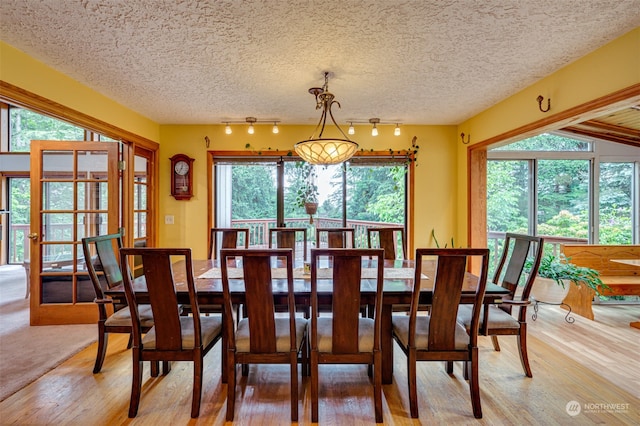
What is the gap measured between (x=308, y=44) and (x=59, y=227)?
321 centimetres

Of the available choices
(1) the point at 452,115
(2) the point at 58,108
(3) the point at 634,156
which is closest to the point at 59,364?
(2) the point at 58,108

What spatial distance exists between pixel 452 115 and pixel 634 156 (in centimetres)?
257

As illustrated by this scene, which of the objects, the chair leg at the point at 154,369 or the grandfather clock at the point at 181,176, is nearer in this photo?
the chair leg at the point at 154,369

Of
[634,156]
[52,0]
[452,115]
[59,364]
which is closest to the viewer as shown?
[52,0]

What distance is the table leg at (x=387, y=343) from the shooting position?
7.05ft

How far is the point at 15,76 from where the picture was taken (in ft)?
7.27

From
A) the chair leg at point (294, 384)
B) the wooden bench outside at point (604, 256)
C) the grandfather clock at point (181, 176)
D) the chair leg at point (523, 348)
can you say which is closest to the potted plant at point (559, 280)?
the wooden bench outside at point (604, 256)

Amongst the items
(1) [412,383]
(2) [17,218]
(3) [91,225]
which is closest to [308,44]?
(1) [412,383]

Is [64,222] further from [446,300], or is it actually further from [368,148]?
[446,300]

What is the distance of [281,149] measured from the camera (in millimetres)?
4270

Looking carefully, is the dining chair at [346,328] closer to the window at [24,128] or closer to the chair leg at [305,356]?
the chair leg at [305,356]

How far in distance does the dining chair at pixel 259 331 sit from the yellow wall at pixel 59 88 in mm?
2130

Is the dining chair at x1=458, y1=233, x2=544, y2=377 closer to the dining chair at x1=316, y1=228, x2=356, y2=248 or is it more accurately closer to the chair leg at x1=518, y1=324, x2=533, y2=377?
the chair leg at x1=518, y1=324, x2=533, y2=377

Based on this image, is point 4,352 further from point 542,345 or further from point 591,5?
point 591,5
